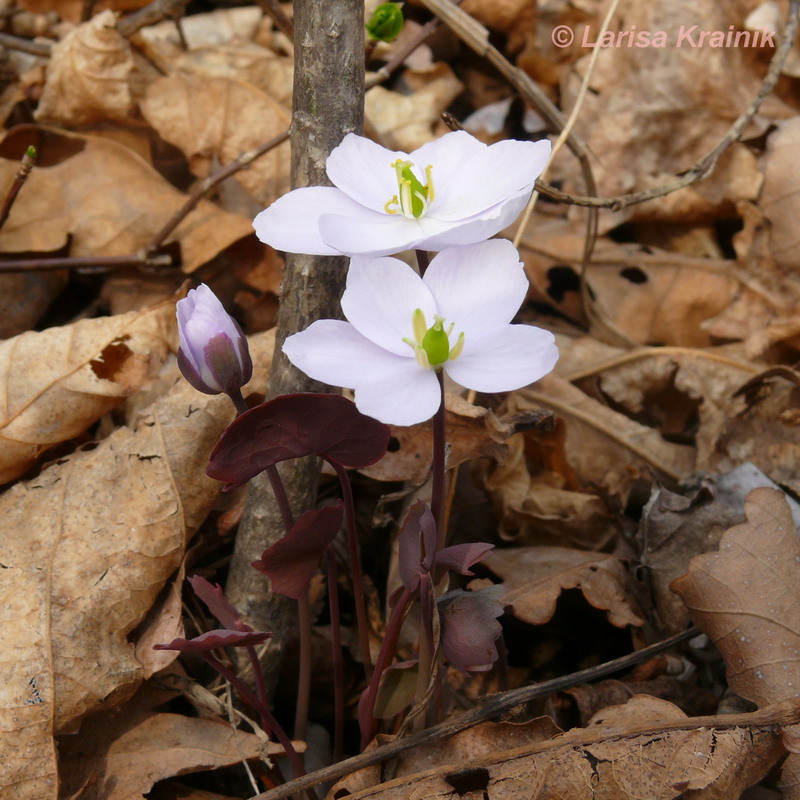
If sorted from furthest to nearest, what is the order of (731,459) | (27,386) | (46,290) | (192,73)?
(192,73), (46,290), (731,459), (27,386)

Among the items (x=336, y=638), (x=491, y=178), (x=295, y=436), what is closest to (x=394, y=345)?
(x=295, y=436)

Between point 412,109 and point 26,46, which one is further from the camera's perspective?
point 412,109

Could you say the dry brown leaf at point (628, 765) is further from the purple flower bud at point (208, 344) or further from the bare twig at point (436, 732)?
the purple flower bud at point (208, 344)

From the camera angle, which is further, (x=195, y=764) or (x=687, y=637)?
(x=687, y=637)

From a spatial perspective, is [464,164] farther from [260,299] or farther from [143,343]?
[260,299]

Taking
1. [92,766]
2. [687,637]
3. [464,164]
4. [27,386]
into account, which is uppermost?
[464,164]

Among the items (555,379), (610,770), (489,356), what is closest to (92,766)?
(610,770)

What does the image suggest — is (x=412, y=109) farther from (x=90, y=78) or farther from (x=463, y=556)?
(x=463, y=556)
